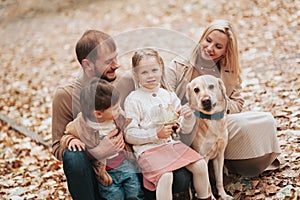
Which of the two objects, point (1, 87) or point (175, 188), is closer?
point (175, 188)

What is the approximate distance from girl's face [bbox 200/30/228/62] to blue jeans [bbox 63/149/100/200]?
1.03 metres

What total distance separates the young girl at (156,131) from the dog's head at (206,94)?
3.0 inches

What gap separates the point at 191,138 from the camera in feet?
10.1

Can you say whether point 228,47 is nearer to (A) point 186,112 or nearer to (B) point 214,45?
(B) point 214,45

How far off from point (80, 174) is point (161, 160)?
0.50m

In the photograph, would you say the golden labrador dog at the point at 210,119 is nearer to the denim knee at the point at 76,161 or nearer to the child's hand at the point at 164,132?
the child's hand at the point at 164,132

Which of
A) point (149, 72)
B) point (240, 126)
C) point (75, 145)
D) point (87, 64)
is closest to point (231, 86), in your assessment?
point (240, 126)

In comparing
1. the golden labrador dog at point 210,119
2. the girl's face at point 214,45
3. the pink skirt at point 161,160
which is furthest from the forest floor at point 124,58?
the pink skirt at point 161,160

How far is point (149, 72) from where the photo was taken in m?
2.93

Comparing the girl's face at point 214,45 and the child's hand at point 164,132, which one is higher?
the girl's face at point 214,45

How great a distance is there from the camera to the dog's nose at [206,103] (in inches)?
114

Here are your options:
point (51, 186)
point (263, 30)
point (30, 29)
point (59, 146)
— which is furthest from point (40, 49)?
point (59, 146)

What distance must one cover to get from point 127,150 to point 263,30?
211 inches

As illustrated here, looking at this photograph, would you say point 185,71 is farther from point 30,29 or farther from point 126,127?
point 30,29
